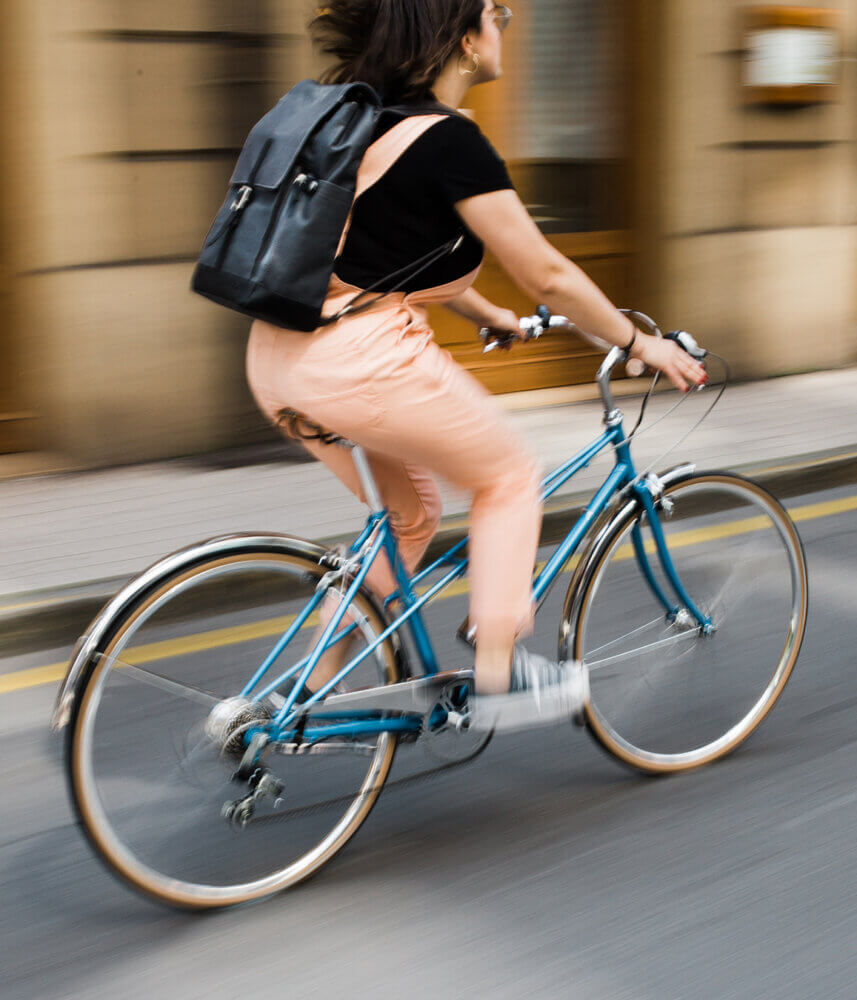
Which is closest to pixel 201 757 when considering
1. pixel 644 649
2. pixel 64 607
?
pixel 644 649

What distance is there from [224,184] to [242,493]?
1643 millimetres

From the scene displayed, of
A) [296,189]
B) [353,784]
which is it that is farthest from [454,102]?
[353,784]

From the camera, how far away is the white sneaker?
308 cm

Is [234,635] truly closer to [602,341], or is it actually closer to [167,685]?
[167,685]

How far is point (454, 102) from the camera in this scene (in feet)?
9.50

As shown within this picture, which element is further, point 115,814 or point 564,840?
point 564,840

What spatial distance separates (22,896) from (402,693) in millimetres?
921

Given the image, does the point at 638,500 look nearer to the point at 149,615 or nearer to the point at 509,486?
the point at 509,486

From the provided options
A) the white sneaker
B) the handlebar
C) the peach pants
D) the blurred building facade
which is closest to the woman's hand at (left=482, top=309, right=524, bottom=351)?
the handlebar

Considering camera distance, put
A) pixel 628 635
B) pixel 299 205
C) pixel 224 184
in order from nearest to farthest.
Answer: pixel 299 205
pixel 628 635
pixel 224 184

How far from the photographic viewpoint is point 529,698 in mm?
3111

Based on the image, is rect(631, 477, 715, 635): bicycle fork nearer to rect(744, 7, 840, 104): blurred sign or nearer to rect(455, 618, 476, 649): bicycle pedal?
rect(455, 618, 476, 649): bicycle pedal

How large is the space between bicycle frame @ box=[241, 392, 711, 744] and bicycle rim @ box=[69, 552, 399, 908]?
3 cm

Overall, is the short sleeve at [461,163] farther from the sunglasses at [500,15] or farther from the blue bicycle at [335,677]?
→ the blue bicycle at [335,677]
